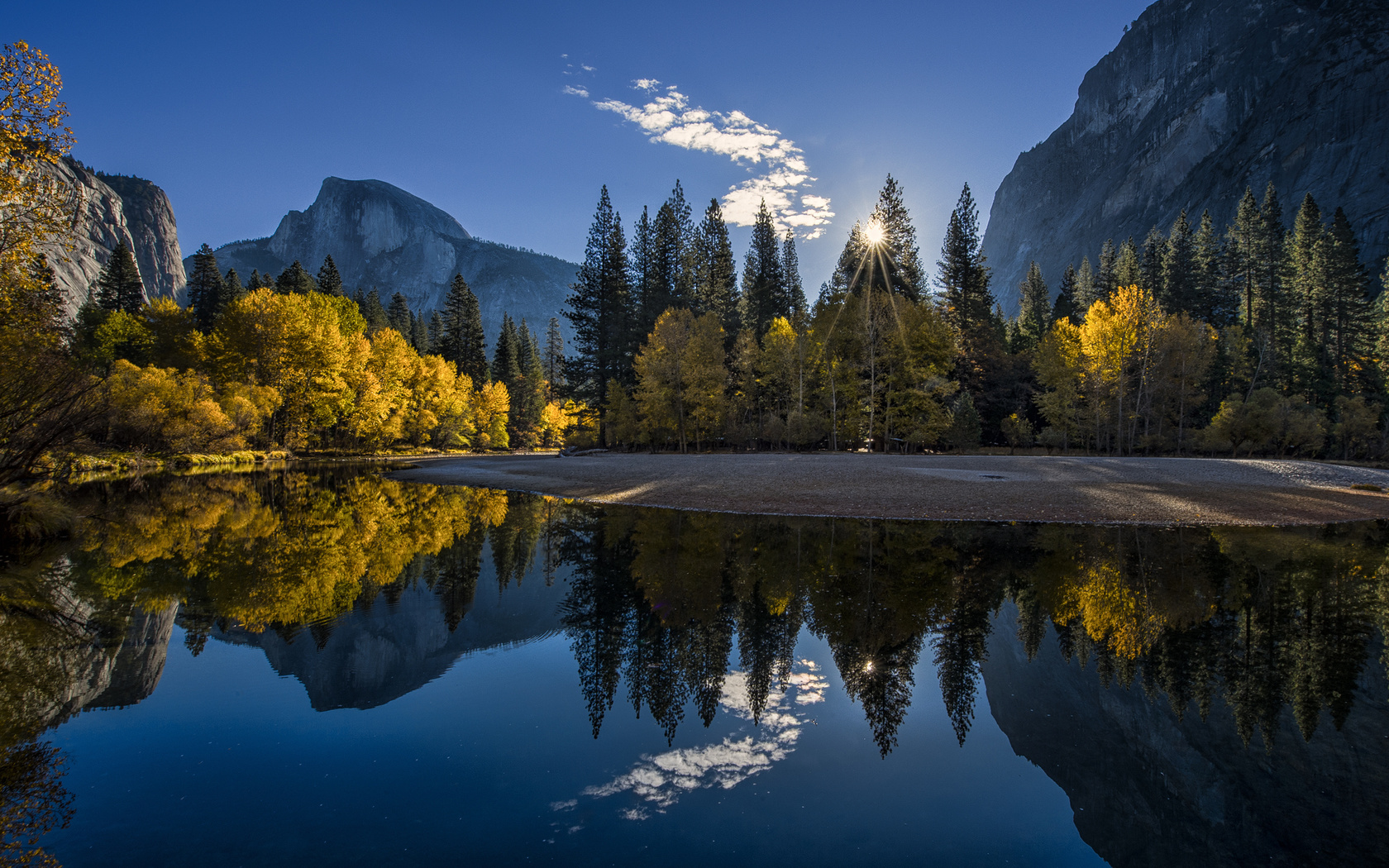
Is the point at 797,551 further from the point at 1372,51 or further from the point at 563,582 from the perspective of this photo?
the point at 1372,51

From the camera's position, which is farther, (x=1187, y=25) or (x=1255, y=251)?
(x=1187, y=25)

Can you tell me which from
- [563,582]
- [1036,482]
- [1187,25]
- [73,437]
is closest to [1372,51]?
[1187,25]

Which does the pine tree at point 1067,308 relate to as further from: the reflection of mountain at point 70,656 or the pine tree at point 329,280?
the pine tree at point 329,280

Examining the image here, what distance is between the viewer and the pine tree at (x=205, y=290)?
57.3 metres

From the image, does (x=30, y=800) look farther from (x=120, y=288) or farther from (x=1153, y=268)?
(x=120, y=288)

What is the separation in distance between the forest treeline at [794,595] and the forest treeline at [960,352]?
82.0 ft

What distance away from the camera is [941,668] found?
614cm

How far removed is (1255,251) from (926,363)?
4351 centimetres

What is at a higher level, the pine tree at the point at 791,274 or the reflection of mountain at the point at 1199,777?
the pine tree at the point at 791,274

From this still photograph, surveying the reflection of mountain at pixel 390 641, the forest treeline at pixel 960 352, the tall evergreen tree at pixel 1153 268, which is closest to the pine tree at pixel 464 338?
the forest treeline at pixel 960 352

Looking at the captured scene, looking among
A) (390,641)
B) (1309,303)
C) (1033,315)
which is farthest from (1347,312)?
(390,641)

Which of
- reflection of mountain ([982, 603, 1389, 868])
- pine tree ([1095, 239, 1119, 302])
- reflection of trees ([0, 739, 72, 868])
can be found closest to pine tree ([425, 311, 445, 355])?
reflection of trees ([0, 739, 72, 868])

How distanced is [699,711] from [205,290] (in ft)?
250

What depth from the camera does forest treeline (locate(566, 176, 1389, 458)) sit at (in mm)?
37656
